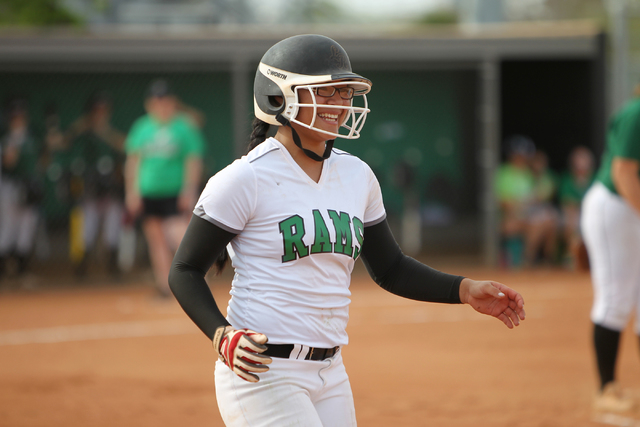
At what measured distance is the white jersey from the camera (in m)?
2.30

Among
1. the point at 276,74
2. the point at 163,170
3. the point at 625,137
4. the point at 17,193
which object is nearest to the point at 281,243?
the point at 276,74

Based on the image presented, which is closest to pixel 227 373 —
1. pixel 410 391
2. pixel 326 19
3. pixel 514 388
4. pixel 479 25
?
pixel 410 391

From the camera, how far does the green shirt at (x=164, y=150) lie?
28.1 ft

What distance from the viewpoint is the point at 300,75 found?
236 centimetres

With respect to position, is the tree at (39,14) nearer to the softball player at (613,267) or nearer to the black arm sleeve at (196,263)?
the softball player at (613,267)

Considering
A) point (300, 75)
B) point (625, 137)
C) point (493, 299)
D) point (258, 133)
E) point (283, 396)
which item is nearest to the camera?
point (283, 396)

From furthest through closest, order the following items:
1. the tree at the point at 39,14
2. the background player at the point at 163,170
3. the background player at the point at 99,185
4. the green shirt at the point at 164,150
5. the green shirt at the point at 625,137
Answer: the tree at the point at 39,14 < the background player at the point at 99,185 < the green shirt at the point at 164,150 < the background player at the point at 163,170 < the green shirt at the point at 625,137

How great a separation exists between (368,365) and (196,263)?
3.92 metres

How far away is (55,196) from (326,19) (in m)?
22.8

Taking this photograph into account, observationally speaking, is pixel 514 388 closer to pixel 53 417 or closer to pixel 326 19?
pixel 53 417

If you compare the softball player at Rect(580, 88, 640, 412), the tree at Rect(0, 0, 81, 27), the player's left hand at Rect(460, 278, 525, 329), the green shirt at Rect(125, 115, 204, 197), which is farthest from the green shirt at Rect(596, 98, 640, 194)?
the tree at Rect(0, 0, 81, 27)

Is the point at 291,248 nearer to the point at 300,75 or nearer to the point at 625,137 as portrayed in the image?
the point at 300,75

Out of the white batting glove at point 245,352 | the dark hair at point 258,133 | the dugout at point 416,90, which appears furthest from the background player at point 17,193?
the white batting glove at point 245,352

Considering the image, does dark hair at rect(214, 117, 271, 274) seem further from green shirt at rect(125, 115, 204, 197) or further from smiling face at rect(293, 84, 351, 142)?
green shirt at rect(125, 115, 204, 197)
